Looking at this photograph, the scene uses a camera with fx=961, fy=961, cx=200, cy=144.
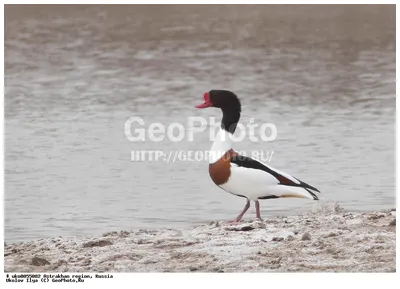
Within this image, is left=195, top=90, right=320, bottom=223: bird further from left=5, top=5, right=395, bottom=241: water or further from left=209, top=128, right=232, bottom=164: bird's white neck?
left=5, top=5, right=395, bottom=241: water

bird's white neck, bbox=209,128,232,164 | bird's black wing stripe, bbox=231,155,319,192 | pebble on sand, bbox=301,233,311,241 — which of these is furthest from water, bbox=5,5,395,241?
pebble on sand, bbox=301,233,311,241

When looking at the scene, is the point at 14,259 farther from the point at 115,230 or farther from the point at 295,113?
the point at 295,113

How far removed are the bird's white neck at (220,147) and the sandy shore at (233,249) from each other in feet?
1.97

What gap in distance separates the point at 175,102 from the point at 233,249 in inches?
270

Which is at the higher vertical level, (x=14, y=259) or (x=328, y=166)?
(x=328, y=166)

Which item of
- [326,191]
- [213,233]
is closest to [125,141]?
[326,191]

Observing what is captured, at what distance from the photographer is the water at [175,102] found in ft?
32.2

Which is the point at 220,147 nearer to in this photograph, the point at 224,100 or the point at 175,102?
the point at 224,100

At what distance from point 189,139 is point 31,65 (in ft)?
18.8

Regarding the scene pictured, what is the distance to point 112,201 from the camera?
9.92 metres

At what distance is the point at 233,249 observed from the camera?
7551 mm

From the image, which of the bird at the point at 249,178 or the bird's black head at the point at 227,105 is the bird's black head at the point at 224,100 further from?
the bird at the point at 249,178

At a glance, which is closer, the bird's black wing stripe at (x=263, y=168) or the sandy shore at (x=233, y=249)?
the sandy shore at (x=233, y=249)

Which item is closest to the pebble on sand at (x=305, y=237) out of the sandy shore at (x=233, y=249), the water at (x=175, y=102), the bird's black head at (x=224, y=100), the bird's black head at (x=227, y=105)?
the sandy shore at (x=233, y=249)
